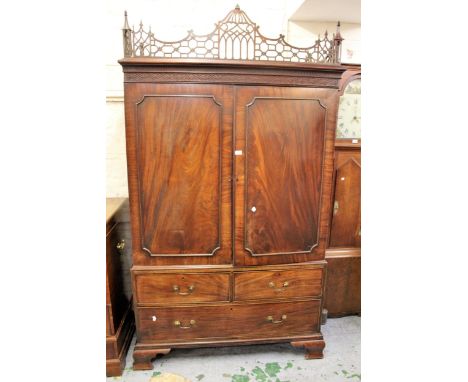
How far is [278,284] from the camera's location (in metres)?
1.69

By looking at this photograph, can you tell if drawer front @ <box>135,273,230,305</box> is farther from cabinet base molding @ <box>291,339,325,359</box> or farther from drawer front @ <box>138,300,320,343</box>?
cabinet base molding @ <box>291,339,325,359</box>

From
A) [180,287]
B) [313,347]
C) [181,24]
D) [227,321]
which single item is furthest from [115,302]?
[181,24]

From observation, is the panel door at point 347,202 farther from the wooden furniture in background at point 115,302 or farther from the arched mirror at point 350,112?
the wooden furniture in background at point 115,302

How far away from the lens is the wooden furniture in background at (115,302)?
168cm

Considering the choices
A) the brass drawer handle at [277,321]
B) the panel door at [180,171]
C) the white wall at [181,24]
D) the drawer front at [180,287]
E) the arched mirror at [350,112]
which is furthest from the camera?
the arched mirror at [350,112]

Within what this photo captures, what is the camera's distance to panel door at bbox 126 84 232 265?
1439 millimetres

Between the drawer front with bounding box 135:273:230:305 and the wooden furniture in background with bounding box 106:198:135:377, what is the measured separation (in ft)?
0.73

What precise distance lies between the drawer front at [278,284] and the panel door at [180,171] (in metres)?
0.20

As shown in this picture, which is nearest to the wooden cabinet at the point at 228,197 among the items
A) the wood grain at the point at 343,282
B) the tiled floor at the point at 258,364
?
the tiled floor at the point at 258,364

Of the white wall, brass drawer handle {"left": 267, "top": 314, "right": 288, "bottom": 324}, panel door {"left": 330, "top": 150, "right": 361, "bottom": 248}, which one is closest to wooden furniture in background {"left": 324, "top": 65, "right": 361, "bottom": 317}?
panel door {"left": 330, "top": 150, "right": 361, "bottom": 248}

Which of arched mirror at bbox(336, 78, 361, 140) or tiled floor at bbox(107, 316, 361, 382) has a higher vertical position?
arched mirror at bbox(336, 78, 361, 140)
